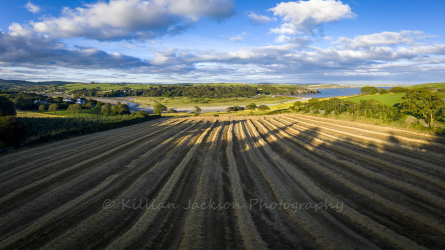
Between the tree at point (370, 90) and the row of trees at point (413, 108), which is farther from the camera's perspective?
the tree at point (370, 90)

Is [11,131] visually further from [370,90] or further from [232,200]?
[370,90]

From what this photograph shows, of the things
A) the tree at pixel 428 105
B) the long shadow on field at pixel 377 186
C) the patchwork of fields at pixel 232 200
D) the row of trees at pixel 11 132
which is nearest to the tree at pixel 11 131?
the row of trees at pixel 11 132

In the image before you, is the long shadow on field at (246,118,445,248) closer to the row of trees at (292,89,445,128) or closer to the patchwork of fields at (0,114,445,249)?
the patchwork of fields at (0,114,445,249)

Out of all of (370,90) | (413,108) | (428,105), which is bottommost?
(413,108)

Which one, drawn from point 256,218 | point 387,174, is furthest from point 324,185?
point 256,218

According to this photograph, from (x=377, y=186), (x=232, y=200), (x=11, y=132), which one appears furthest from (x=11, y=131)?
(x=377, y=186)

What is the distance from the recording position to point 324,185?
36.7ft

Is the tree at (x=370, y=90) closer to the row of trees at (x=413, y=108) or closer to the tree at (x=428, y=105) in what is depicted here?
the row of trees at (x=413, y=108)

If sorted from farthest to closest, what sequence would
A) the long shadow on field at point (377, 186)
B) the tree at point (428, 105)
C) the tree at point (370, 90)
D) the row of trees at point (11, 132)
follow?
the tree at point (370, 90), the tree at point (428, 105), the row of trees at point (11, 132), the long shadow on field at point (377, 186)

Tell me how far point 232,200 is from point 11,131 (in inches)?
1098

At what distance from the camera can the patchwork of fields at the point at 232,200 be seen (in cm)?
687

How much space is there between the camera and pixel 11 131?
2214 centimetres

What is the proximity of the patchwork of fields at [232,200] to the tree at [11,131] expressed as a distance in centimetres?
604

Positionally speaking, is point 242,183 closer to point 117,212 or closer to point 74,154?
point 117,212
